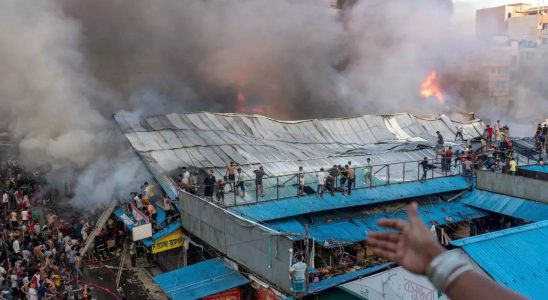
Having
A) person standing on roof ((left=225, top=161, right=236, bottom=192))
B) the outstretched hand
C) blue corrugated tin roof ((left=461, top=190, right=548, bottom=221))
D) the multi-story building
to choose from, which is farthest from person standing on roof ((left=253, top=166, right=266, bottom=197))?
the multi-story building

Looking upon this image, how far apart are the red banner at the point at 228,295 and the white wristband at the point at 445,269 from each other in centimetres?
826

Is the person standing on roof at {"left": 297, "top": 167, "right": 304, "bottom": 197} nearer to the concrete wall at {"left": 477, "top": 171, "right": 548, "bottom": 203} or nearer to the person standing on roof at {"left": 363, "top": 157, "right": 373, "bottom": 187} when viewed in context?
the person standing on roof at {"left": 363, "top": 157, "right": 373, "bottom": 187}

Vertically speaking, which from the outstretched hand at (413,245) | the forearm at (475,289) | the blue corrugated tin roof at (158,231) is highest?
the outstretched hand at (413,245)

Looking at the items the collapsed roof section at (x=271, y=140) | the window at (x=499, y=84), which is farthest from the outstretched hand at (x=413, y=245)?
the window at (x=499, y=84)

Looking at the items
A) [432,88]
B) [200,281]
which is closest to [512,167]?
[200,281]

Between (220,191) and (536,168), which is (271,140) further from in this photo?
(536,168)

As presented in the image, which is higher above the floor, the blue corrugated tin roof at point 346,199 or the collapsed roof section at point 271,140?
the collapsed roof section at point 271,140

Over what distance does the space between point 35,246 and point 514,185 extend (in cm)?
1141

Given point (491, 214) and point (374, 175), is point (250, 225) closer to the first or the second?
point (374, 175)

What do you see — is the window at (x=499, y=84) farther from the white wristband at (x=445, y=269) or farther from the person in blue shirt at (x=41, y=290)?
the white wristband at (x=445, y=269)

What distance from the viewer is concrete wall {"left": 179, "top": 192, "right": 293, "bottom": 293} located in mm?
8852

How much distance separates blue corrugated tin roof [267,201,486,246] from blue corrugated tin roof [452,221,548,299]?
3.44 meters

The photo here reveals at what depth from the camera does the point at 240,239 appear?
32.4 feet

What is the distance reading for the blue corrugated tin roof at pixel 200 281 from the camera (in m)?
9.48
